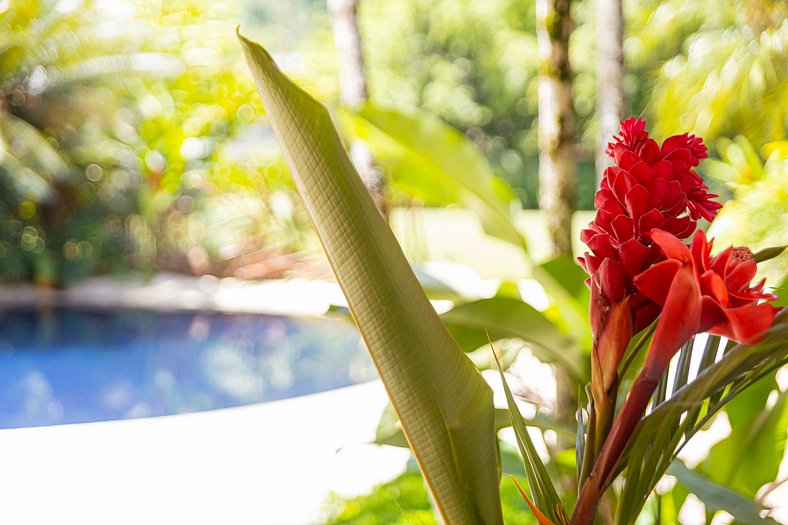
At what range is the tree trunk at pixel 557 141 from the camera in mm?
2221

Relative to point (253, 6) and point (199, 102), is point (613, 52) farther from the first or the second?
point (253, 6)

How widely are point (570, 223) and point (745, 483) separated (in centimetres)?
138

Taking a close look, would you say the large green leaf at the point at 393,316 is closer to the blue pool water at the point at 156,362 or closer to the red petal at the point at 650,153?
the red petal at the point at 650,153

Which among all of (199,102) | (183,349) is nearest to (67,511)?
(183,349)

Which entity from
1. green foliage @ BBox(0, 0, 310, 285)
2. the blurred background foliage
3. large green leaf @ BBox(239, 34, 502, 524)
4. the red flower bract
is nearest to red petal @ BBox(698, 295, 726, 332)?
the red flower bract

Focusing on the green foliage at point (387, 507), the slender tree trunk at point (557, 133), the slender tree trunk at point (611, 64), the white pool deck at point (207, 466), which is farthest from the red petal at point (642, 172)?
the slender tree trunk at point (611, 64)

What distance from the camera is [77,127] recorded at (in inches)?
284

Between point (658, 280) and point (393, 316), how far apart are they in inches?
5.6

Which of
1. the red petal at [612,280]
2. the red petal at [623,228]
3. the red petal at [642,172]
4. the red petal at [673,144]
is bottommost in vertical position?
the red petal at [612,280]

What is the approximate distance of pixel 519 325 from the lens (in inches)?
47.2

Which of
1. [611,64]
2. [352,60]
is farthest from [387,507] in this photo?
[352,60]

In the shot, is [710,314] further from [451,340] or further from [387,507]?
[387,507]

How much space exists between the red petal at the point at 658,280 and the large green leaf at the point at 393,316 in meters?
0.11

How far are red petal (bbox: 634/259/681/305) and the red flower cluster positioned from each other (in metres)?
0.02
